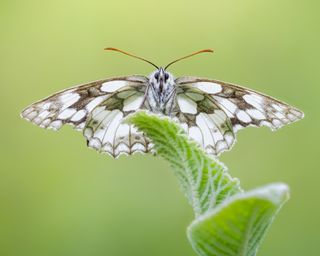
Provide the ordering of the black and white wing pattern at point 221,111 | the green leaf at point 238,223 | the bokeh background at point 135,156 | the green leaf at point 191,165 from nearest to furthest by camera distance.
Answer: the green leaf at point 238,223 → the green leaf at point 191,165 → the black and white wing pattern at point 221,111 → the bokeh background at point 135,156

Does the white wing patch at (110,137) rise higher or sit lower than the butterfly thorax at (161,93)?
lower

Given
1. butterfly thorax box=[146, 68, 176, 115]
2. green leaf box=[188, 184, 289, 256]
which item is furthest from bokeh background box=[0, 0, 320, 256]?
green leaf box=[188, 184, 289, 256]

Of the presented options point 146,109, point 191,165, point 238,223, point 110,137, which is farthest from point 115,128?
point 238,223

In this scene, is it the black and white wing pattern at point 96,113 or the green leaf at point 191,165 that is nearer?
the green leaf at point 191,165

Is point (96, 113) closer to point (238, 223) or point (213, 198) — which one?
point (213, 198)

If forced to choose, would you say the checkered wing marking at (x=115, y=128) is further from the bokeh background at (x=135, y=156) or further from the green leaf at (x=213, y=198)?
the bokeh background at (x=135, y=156)

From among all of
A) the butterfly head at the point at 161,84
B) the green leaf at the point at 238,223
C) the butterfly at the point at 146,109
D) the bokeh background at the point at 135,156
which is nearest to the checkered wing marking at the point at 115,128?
the butterfly at the point at 146,109

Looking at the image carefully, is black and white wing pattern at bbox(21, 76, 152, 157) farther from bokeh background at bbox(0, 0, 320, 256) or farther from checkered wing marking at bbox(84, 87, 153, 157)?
bokeh background at bbox(0, 0, 320, 256)
